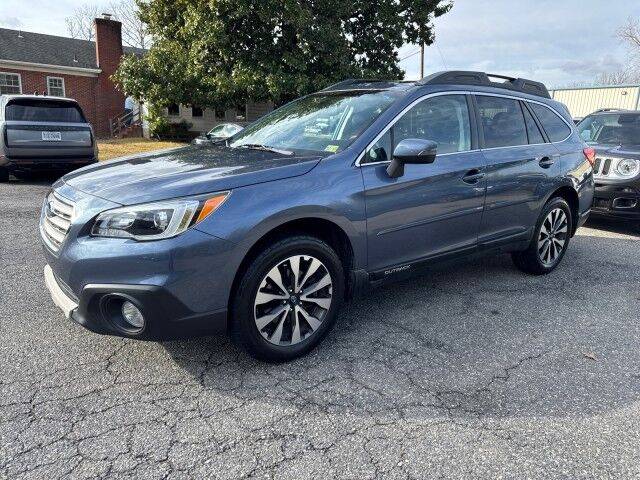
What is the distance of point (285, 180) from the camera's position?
290 centimetres

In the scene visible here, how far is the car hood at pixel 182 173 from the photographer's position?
2678 mm

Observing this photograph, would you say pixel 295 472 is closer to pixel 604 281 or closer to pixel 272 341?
pixel 272 341

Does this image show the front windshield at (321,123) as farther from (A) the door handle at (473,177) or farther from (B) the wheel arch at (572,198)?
(B) the wheel arch at (572,198)

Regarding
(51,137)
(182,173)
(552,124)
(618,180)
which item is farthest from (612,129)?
(51,137)

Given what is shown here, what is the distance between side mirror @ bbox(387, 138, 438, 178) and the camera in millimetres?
3178


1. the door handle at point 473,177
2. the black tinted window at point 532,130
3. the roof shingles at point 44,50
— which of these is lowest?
the door handle at point 473,177

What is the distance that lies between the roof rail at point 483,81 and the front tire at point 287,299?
5.70 ft

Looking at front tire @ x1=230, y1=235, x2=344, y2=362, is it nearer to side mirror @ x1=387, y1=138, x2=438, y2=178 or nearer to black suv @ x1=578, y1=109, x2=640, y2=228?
side mirror @ x1=387, y1=138, x2=438, y2=178

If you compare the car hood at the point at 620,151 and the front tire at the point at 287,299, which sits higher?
the car hood at the point at 620,151

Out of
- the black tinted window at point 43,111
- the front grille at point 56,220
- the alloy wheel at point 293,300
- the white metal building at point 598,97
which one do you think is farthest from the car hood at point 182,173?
the white metal building at point 598,97

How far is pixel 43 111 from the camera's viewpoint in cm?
922

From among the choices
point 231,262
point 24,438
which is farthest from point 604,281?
point 24,438

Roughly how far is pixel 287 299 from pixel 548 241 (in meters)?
3.08

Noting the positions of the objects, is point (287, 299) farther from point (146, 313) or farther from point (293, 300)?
point (146, 313)
